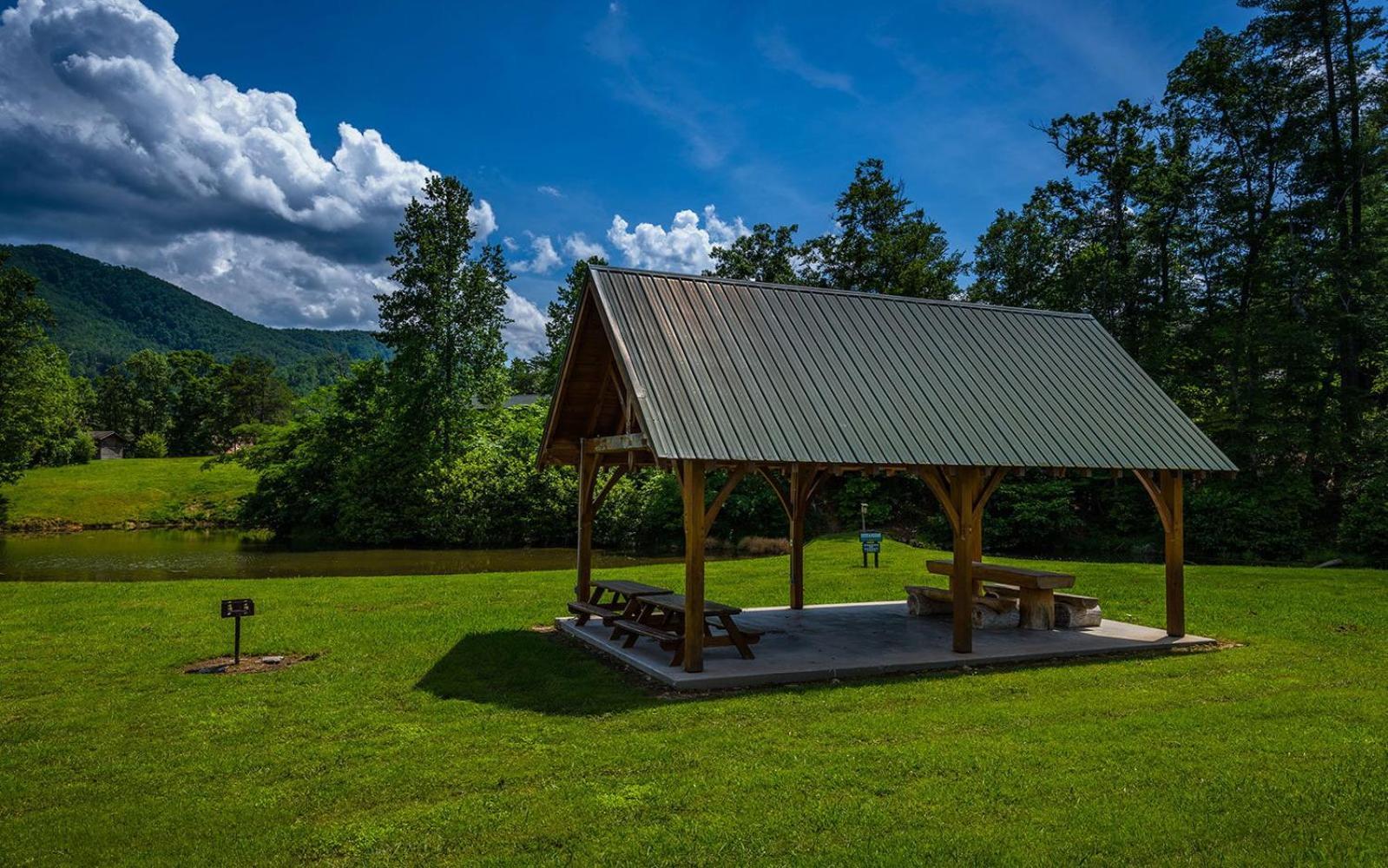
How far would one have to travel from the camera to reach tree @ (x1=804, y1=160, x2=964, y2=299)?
122 ft

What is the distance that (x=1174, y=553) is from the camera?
38.6 feet

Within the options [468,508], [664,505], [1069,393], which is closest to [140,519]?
[468,508]

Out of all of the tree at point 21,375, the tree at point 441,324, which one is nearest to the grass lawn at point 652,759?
the tree at point 441,324

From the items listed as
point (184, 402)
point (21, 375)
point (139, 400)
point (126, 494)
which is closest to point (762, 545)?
point (21, 375)

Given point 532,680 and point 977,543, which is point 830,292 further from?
point 532,680

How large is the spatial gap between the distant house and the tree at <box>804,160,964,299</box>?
6065 centimetres

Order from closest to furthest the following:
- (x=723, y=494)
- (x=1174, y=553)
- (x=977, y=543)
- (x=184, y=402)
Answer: (x=723, y=494)
(x=1174, y=553)
(x=977, y=543)
(x=184, y=402)

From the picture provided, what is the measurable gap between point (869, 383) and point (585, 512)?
4669 millimetres

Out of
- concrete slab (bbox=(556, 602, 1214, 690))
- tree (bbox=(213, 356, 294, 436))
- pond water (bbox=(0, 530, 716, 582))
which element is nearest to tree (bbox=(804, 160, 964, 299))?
pond water (bbox=(0, 530, 716, 582))

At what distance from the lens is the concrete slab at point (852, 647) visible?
9.42 metres

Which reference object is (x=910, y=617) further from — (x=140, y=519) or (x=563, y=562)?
(x=140, y=519)

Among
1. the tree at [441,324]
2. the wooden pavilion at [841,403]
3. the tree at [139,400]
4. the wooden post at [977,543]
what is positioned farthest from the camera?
the tree at [139,400]

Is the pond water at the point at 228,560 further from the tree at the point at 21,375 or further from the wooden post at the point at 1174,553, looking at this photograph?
the wooden post at the point at 1174,553

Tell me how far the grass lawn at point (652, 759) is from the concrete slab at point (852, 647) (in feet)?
1.25
